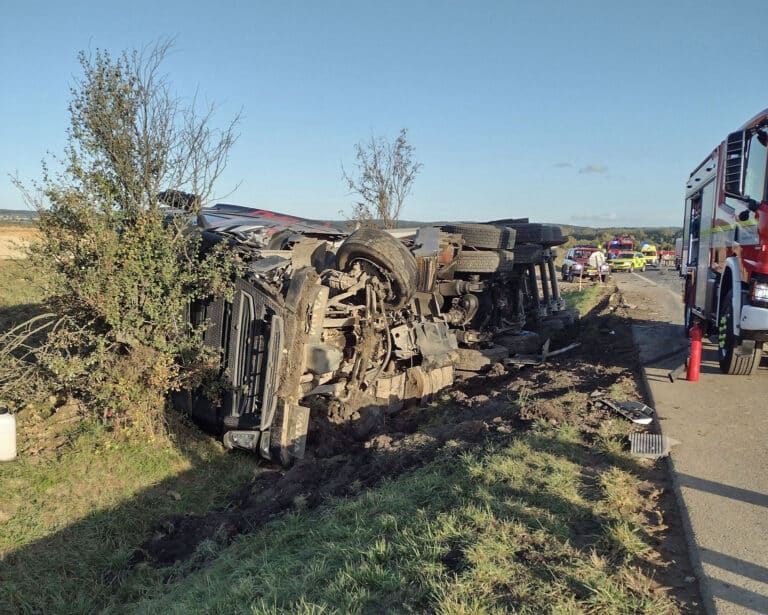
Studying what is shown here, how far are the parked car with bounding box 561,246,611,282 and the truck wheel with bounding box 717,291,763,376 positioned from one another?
A: 21.3 meters

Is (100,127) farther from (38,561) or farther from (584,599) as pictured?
(584,599)

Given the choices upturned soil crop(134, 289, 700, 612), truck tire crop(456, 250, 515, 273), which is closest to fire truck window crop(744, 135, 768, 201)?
upturned soil crop(134, 289, 700, 612)

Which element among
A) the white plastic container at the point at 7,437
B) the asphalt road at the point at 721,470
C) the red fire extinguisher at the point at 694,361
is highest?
the red fire extinguisher at the point at 694,361

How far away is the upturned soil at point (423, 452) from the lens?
3.86 metres

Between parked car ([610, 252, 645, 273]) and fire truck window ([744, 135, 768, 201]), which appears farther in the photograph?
parked car ([610, 252, 645, 273])

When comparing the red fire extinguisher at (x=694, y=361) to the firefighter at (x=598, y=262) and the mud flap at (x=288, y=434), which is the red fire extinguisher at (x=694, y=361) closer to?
the mud flap at (x=288, y=434)

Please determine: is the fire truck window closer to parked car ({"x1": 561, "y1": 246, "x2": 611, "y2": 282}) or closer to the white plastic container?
the white plastic container

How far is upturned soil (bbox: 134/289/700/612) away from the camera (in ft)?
12.7

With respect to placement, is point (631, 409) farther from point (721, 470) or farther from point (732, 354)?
point (732, 354)

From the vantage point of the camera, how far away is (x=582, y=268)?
3033 cm

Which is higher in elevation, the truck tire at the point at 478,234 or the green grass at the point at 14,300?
the truck tire at the point at 478,234

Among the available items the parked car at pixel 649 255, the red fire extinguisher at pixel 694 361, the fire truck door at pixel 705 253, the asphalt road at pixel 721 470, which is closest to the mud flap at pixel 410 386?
the asphalt road at pixel 721 470

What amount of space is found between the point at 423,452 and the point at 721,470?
88.0 inches

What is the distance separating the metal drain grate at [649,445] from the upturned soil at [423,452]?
3.5 inches
